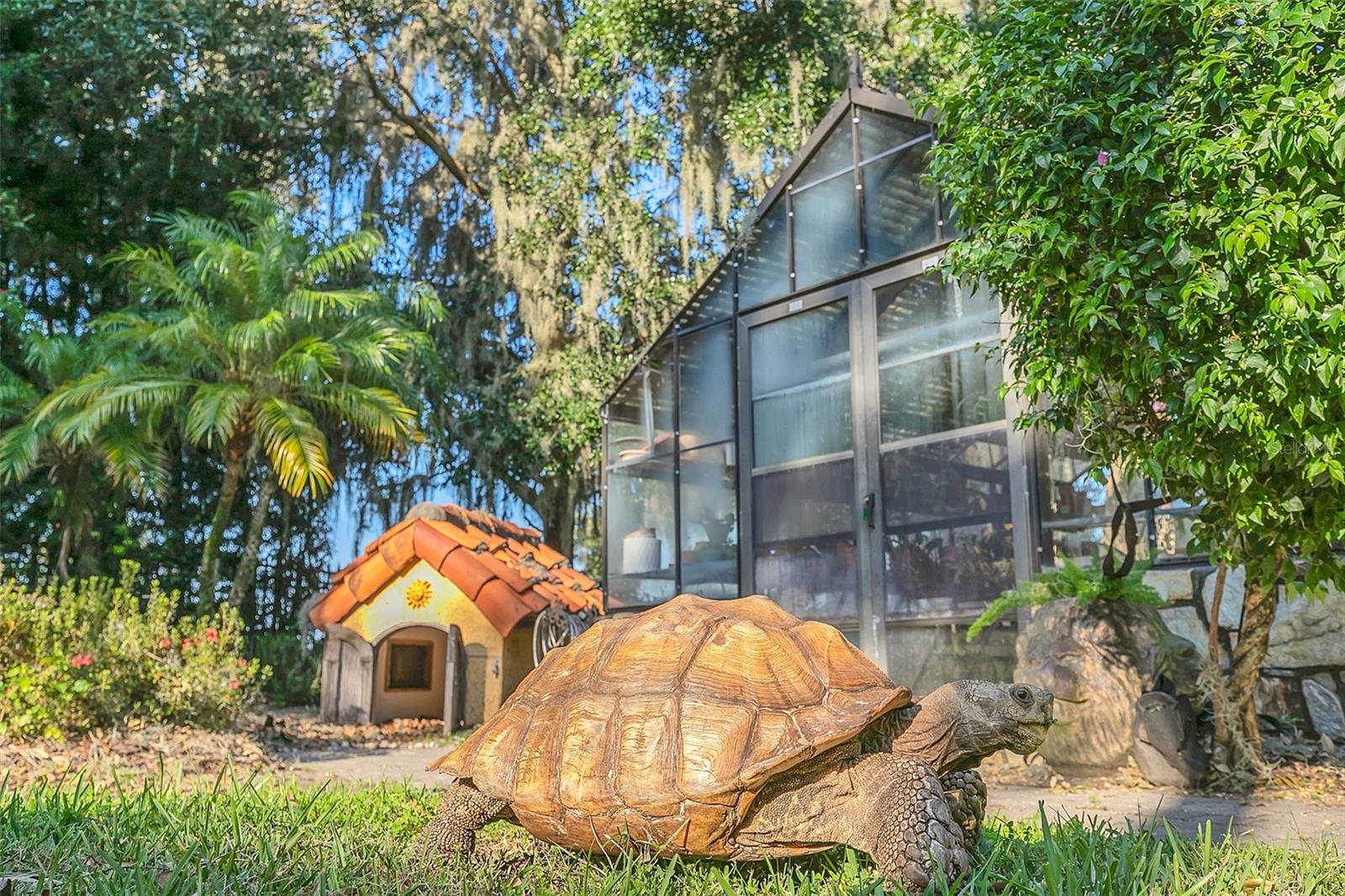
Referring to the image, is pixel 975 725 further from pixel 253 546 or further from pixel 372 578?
pixel 253 546

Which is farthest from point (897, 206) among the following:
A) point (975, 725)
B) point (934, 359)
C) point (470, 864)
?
point (470, 864)

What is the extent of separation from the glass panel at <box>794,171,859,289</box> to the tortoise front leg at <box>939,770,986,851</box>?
27.8 feet

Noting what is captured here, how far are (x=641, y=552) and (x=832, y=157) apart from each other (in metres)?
5.21

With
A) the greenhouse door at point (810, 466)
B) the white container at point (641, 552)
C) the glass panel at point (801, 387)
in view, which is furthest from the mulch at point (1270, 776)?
A: the white container at point (641, 552)

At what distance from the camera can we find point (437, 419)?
61.2 feet

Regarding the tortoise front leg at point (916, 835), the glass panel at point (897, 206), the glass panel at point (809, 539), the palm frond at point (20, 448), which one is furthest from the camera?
the palm frond at point (20, 448)

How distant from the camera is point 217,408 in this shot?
14.3 m

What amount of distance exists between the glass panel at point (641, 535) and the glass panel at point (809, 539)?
143cm

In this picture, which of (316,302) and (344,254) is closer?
(316,302)

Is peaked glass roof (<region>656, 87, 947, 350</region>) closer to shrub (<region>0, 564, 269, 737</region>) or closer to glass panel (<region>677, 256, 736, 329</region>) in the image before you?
glass panel (<region>677, 256, 736, 329</region>)

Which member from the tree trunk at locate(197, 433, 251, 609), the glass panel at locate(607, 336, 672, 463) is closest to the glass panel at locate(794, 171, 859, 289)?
the glass panel at locate(607, 336, 672, 463)

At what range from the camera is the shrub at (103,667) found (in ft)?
25.7

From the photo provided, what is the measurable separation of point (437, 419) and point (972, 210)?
44.2 feet

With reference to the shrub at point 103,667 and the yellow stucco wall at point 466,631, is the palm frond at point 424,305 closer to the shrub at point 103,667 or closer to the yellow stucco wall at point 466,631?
the yellow stucco wall at point 466,631
